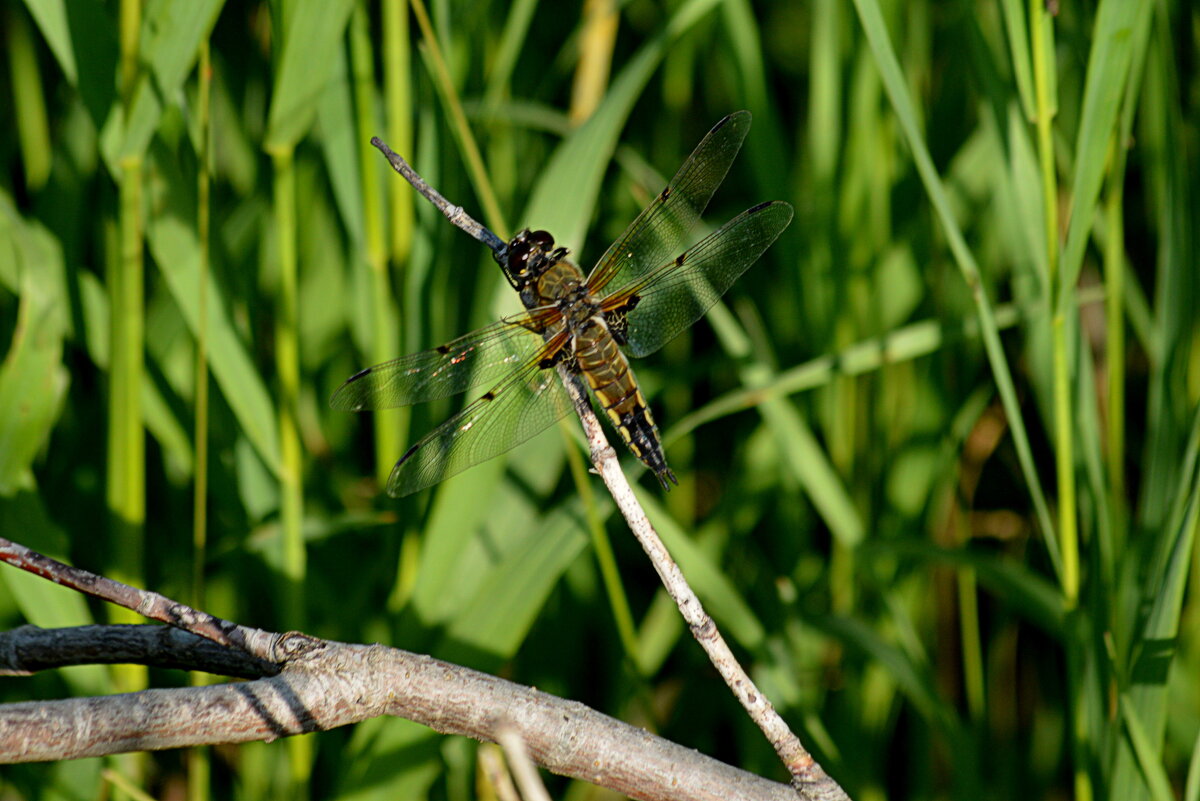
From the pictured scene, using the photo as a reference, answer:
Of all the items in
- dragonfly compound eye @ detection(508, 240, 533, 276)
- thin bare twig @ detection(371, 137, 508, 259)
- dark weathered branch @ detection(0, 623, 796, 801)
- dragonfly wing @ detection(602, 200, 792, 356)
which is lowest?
dark weathered branch @ detection(0, 623, 796, 801)

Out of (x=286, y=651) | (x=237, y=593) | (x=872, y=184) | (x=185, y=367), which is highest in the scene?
(x=872, y=184)

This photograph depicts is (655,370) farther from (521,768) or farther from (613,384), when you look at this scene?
(521,768)

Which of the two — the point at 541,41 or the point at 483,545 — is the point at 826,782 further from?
the point at 541,41

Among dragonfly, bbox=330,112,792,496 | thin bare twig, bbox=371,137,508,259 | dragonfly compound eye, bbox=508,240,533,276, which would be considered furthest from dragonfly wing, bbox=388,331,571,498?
thin bare twig, bbox=371,137,508,259

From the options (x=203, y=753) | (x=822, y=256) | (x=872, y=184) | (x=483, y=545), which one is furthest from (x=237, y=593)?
(x=872, y=184)

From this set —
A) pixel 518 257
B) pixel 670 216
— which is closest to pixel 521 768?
pixel 518 257

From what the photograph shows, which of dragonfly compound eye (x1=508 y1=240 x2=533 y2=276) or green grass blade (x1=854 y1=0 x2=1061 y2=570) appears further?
dragonfly compound eye (x1=508 y1=240 x2=533 y2=276)

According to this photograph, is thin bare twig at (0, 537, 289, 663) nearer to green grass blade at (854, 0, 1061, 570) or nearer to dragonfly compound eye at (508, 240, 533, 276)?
dragonfly compound eye at (508, 240, 533, 276)
